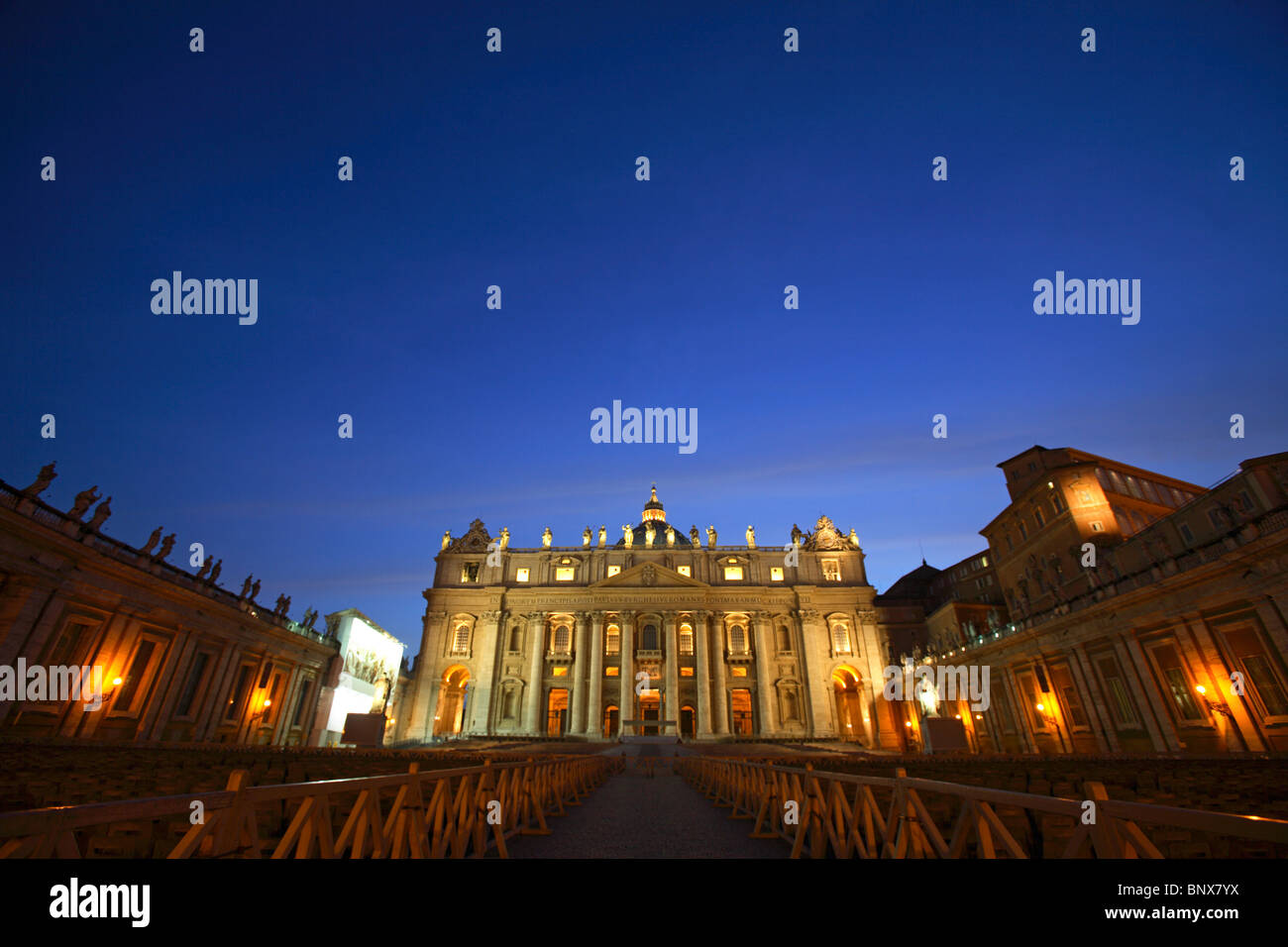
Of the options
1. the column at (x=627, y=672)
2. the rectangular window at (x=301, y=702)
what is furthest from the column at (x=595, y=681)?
the rectangular window at (x=301, y=702)

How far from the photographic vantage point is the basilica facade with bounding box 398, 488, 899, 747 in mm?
50156

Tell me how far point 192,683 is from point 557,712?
29826mm

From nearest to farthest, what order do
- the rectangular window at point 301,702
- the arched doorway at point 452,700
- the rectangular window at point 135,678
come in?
the rectangular window at point 135,678 → the rectangular window at point 301,702 → the arched doorway at point 452,700

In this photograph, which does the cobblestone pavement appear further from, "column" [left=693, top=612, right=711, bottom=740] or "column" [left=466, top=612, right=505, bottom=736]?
"column" [left=466, top=612, right=505, bottom=736]

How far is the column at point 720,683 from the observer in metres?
49.3

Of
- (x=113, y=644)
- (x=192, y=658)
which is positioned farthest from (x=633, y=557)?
(x=113, y=644)

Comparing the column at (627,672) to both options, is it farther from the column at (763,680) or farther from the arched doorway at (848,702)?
the arched doorway at (848,702)

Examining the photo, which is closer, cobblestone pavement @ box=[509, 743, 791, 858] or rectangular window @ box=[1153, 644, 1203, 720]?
cobblestone pavement @ box=[509, 743, 791, 858]

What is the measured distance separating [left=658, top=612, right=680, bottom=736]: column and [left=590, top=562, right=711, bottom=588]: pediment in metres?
3.18

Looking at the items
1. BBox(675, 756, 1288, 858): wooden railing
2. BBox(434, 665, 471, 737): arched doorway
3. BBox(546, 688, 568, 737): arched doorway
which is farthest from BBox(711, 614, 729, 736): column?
BBox(675, 756, 1288, 858): wooden railing

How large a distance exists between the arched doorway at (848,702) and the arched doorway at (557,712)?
26.0m

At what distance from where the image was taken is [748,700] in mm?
52312
